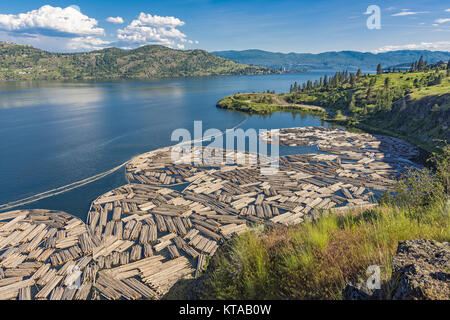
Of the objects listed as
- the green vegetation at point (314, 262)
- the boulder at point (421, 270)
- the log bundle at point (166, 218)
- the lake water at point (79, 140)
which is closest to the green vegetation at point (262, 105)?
the lake water at point (79, 140)

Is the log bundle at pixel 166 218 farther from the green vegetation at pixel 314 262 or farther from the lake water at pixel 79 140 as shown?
the green vegetation at pixel 314 262

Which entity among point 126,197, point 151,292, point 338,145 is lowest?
point 151,292

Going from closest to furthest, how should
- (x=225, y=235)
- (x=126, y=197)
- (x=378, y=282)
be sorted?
(x=378, y=282)
(x=225, y=235)
(x=126, y=197)

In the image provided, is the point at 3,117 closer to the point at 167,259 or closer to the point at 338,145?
the point at 167,259

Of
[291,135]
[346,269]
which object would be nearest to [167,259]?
[346,269]

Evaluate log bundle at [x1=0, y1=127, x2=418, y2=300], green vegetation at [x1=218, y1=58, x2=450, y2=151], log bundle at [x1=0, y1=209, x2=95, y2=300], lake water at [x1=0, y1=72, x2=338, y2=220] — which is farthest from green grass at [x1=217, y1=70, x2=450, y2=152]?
log bundle at [x1=0, y1=209, x2=95, y2=300]

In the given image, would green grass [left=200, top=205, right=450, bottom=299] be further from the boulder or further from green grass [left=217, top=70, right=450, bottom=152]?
green grass [left=217, top=70, right=450, bottom=152]
